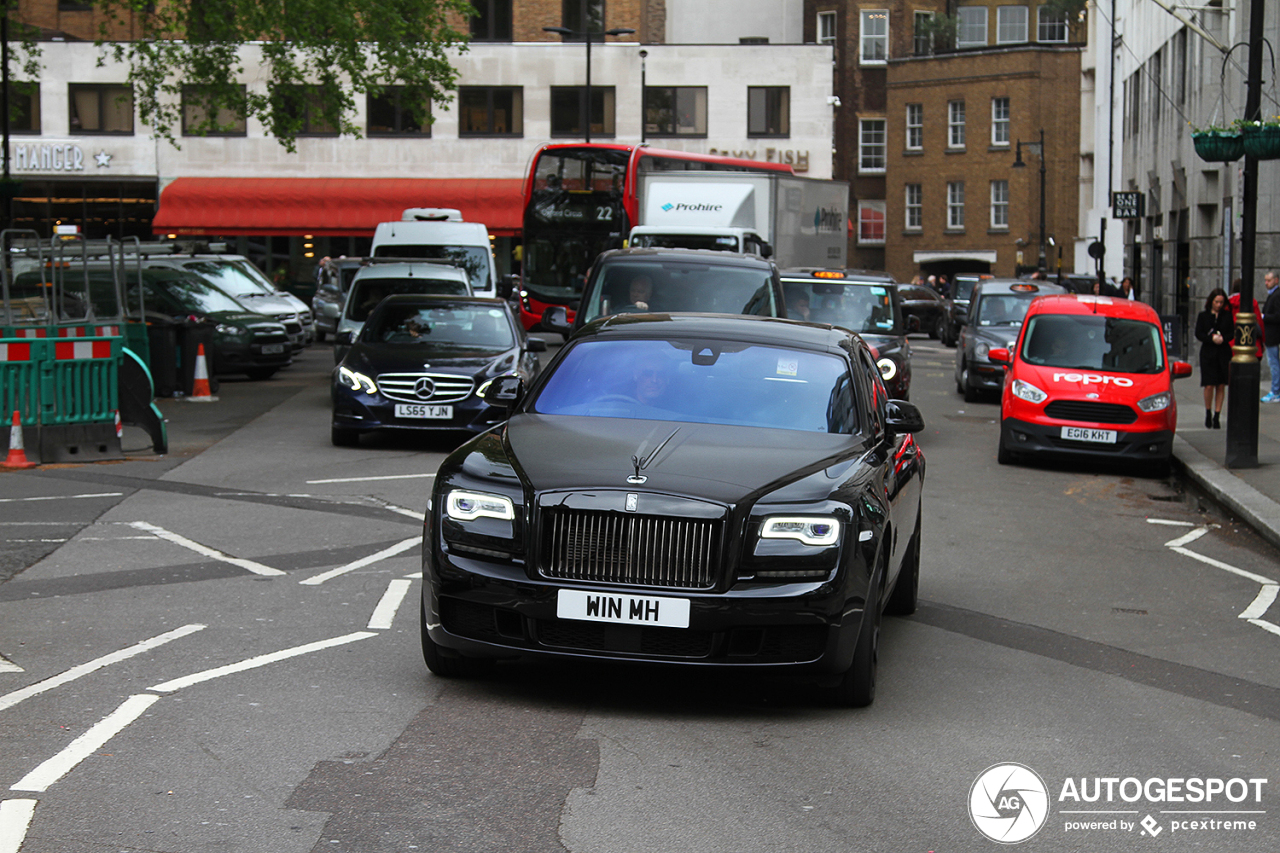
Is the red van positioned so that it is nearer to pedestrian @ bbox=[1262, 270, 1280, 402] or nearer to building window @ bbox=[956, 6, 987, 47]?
pedestrian @ bbox=[1262, 270, 1280, 402]

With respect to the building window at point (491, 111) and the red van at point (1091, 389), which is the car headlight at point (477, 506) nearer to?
the red van at point (1091, 389)

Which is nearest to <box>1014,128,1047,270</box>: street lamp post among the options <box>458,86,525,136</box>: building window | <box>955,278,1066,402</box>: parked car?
<box>458,86,525,136</box>: building window

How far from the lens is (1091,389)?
16.3m

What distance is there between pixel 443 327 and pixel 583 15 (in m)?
40.5

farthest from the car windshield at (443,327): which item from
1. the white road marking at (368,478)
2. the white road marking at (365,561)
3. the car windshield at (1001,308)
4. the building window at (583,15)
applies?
the building window at (583,15)

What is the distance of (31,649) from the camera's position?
708 cm

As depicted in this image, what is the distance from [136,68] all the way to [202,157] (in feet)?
78.6

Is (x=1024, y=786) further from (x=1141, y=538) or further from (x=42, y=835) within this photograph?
(x=1141, y=538)

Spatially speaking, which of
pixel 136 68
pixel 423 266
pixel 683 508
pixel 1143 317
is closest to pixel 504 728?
pixel 683 508

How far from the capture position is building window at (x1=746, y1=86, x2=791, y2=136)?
177 feet

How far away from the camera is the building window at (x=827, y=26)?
74125 millimetres

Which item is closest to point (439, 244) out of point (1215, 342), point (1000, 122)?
point (1215, 342)

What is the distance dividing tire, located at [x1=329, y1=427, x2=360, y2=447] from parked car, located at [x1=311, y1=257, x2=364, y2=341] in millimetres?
19147

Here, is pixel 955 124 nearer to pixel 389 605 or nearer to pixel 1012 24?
pixel 1012 24
